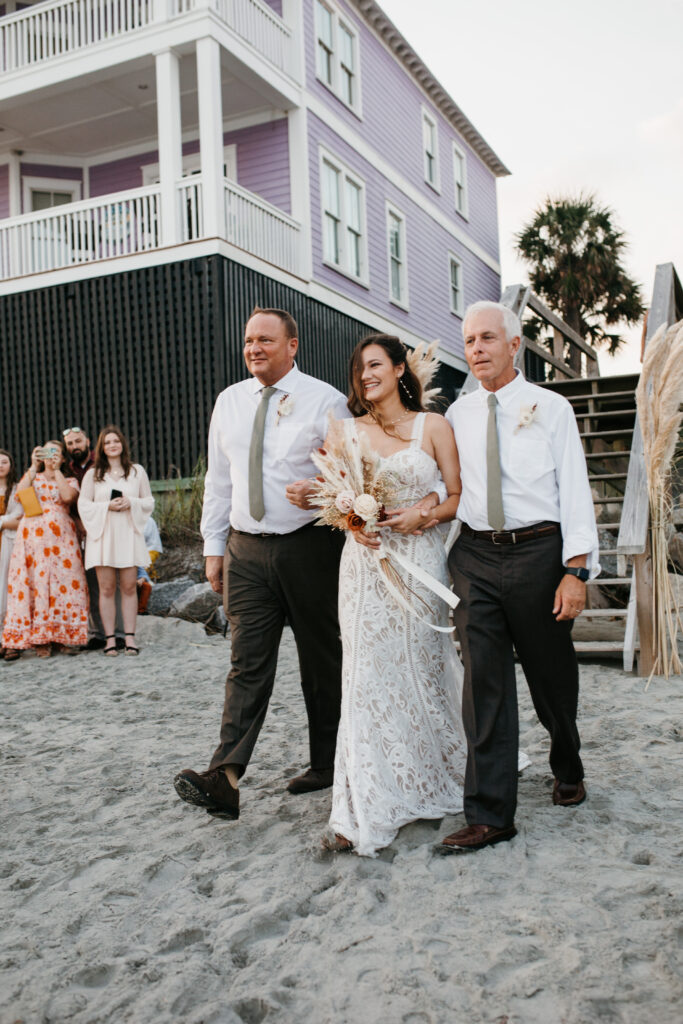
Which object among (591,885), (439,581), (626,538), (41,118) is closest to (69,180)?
(41,118)

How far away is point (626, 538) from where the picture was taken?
6266 mm

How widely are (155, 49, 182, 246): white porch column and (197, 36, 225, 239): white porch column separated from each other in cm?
40

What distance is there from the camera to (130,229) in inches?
531

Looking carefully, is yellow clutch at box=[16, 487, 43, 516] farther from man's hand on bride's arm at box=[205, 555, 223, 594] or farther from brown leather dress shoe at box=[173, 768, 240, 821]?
brown leather dress shoe at box=[173, 768, 240, 821]

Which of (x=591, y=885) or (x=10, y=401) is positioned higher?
(x=10, y=401)

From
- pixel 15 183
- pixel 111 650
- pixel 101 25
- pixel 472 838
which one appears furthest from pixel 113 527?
pixel 15 183

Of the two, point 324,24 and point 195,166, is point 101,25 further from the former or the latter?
point 324,24

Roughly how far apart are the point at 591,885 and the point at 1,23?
51.7 ft

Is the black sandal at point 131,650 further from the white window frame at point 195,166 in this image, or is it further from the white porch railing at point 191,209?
the white window frame at point 195,166

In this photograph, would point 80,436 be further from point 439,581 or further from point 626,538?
point 439,581

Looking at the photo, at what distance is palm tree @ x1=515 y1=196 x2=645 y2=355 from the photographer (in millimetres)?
22750

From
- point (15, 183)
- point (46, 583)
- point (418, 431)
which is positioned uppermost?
point (15, 183)

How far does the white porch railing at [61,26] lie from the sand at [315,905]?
12.3 m

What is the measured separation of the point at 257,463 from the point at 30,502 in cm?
546
